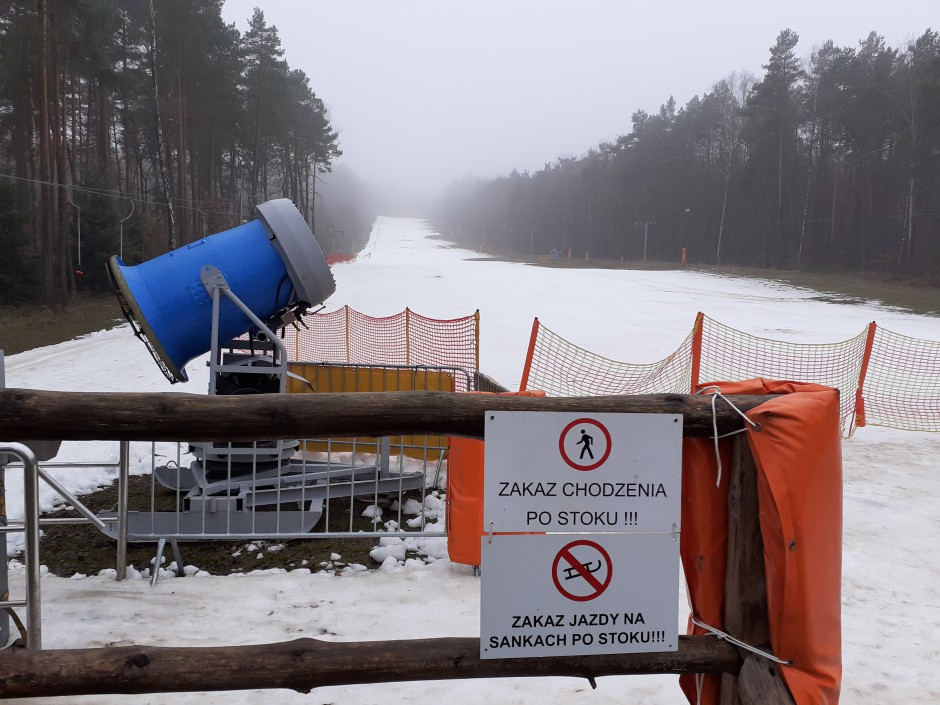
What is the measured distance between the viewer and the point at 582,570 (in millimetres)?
2414

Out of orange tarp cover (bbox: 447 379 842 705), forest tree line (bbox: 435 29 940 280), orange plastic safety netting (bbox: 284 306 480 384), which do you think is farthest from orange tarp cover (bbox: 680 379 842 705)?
forest tree line (bbox: 435 29 940 280)

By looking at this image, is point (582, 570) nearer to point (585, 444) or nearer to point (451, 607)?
point (585, 444)

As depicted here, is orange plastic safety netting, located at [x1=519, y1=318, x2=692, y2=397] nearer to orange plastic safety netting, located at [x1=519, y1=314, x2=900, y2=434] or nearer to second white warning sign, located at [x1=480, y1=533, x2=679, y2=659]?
orange plastic safety netting, located at [x1=519, y1=314, x2=900, y2=434]

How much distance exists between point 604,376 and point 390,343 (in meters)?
4.03

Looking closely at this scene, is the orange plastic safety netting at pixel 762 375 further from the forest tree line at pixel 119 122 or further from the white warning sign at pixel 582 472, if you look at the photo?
the forest tree line at pixel 119 122

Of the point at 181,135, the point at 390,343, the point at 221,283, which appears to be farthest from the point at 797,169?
the point at 221,283

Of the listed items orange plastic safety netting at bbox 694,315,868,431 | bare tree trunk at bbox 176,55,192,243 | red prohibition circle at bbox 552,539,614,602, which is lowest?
orange plastic safety netting at bbox 694,315,868,431

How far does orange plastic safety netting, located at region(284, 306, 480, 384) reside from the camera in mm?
11534

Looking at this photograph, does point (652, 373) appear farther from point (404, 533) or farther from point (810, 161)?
point (810, 161)

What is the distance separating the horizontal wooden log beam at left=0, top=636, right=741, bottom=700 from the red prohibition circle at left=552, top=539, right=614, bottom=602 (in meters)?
0.21

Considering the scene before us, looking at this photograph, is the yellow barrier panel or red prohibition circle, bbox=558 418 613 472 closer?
red prohibition circle, bbox=558 418 613 472

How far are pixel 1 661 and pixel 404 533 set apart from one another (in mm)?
3214

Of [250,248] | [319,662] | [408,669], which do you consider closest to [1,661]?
[319,662]

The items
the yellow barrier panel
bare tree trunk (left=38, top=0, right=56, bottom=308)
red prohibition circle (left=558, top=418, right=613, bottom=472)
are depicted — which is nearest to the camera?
red prohibition circle (left=558, top=418, right=613, bottom=472)
